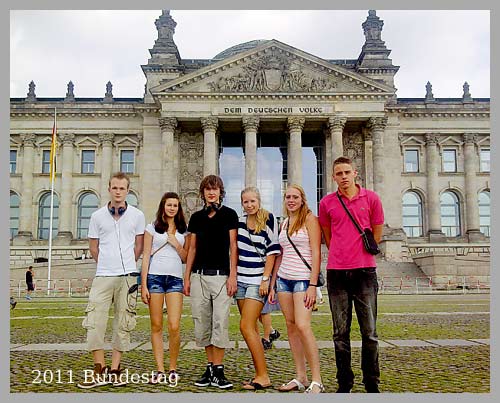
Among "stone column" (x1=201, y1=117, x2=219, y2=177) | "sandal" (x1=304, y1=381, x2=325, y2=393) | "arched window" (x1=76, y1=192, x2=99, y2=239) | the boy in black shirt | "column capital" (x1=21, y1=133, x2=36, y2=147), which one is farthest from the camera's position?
"column capital" (x1=21, y1=133, x2=36, y2=147)

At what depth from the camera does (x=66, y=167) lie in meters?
52.6

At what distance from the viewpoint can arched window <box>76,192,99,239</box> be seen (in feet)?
173

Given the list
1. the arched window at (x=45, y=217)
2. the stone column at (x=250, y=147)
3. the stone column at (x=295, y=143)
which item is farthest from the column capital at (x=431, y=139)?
the arched window at (x=45, y=217)

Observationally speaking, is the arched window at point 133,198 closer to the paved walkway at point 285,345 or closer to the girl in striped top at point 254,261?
the paved walkway at point 285,345

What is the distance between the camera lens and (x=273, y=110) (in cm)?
4744

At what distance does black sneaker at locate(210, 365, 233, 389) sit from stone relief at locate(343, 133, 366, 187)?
45.0m

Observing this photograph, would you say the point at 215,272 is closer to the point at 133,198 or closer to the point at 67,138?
the point at 133,198

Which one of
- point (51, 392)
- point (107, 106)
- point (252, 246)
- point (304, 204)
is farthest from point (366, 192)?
point (107, 106)

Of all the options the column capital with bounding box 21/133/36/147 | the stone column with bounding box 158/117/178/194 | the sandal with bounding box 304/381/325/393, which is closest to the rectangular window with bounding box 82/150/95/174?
the column capital with bounding box 21/133/36/147

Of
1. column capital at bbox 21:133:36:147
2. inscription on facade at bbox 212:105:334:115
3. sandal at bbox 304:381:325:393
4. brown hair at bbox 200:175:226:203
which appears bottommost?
sandal at bbox 304:381:325:393

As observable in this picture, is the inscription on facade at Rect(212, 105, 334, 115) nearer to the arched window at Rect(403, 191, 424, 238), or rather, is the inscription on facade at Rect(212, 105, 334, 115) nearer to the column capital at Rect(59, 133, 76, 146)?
the arched window at Rect(403, 191, 424, 238)

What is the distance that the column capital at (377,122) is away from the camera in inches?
1880

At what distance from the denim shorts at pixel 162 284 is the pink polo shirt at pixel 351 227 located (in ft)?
6.46

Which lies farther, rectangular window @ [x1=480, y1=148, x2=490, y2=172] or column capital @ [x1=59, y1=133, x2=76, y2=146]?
rectangular window @ [x1=480, y1=148, x2=490, y2=172]
